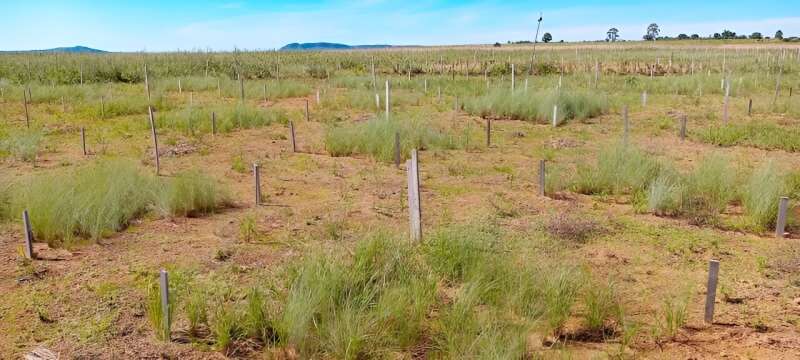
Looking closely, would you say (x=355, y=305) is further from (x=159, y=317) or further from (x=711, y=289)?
(x=711, y=289)

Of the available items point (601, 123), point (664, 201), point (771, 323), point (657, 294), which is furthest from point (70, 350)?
point (601, 123)

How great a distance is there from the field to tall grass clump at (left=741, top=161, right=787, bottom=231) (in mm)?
25

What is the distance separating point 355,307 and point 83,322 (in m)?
2.02

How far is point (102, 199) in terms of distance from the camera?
21.0 feet

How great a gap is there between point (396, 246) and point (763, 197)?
15.2 feet

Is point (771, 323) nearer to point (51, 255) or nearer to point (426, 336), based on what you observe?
point (426, 336)

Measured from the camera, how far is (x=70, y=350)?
152 inches

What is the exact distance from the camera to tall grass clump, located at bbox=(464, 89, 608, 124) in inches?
591

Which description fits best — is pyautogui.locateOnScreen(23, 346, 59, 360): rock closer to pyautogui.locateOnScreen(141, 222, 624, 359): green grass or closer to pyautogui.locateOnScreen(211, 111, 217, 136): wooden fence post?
pyautogui.locateOnScreen(141, 222, 624, 359): green grass

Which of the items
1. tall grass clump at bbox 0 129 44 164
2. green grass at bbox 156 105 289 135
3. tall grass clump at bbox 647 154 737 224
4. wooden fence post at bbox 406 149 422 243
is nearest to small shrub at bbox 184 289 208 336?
wooden fence post at bbox 406 149 422 243

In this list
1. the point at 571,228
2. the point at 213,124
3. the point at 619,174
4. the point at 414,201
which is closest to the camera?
the point at 414,201

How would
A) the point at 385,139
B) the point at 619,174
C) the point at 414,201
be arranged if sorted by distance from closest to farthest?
1. the point at 414,201
2. the point at 619,174
3. the point at 385,139

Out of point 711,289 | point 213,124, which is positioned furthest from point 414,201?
point 213,124

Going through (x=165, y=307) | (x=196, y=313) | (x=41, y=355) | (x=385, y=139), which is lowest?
(x=41, y=355)
